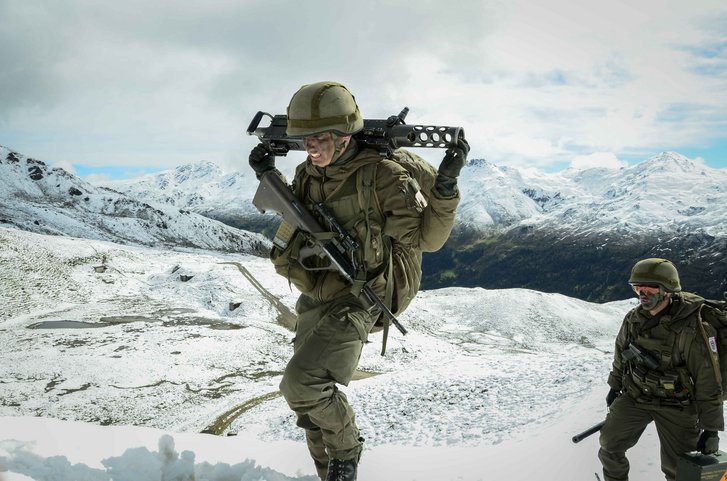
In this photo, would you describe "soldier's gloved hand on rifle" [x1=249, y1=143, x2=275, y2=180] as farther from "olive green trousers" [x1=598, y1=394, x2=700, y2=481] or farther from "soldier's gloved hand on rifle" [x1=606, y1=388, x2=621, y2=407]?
"soldier's gloved hand on rifle" [x1=606, y1=388, x2=621, y2=407]

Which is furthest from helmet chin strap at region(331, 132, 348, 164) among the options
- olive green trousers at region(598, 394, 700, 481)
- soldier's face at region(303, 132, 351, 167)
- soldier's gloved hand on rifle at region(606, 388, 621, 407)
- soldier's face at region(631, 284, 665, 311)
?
soldier's gloved hand on rifle at region(606, 388, 621, 407)

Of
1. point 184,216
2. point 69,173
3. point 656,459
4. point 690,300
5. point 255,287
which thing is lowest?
point 656,459

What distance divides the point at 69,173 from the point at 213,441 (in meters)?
194

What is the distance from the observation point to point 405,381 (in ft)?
59.4

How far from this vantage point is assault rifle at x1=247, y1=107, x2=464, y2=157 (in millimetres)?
4315

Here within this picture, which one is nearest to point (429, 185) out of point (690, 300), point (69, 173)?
point (690, 300)

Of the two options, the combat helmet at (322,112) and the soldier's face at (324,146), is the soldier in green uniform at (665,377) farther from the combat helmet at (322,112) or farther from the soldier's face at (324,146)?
the combat helmet at (322,112)

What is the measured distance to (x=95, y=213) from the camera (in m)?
146

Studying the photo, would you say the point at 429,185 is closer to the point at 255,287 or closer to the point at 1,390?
the point at 1,390

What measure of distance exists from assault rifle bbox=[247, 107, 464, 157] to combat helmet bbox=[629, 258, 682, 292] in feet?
13.6

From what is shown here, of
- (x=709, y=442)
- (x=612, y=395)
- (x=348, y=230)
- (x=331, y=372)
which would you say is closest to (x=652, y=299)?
(x=612, y=395)

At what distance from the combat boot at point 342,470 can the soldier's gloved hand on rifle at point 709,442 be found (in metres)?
4.38

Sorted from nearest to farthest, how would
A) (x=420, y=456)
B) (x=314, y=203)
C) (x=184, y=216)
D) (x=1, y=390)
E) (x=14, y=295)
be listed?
1. (x=314, y=203)
2. (x=420, y=456)
3. (x=1, y=390)
4. (x=14, y=295)
5. (x=184, y=216)

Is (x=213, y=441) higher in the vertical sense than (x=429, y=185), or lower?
lower
